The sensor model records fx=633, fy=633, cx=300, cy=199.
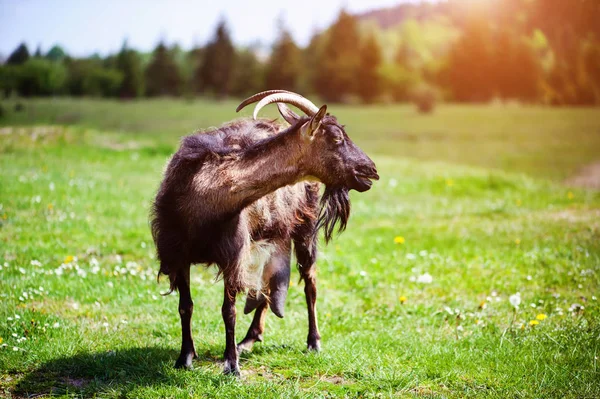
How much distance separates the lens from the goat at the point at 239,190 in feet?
16.8

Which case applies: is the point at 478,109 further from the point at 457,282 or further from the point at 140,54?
the point at 457,282

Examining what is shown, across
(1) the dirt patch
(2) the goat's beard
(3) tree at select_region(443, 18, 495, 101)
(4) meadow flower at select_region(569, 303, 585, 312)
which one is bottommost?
(4) meadow flower at select_region(569, 303, 585, 312)

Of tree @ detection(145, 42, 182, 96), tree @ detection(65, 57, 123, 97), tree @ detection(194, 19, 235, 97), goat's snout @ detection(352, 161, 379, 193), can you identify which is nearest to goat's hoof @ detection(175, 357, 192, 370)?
goat's snout @ detection(352, 161, 379, 193)

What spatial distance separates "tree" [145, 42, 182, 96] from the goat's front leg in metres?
Answer: 24.4

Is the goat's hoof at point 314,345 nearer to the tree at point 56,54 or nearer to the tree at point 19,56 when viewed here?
the tree at point 19,56

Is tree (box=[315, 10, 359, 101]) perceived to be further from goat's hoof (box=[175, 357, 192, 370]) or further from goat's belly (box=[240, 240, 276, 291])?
goat's hoof (box=[175, 357, 192, 370])

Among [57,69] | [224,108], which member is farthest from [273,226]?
[224,108]

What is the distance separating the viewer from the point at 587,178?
19.0 m

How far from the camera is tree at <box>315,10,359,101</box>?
48031 millimetres

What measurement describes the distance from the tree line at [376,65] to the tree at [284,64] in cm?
9

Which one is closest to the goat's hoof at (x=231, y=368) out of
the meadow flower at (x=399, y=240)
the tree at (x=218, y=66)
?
the meadow flower at (x=399, y=240)

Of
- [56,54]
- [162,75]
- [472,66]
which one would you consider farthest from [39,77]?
[472,66]

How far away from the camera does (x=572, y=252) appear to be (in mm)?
8719

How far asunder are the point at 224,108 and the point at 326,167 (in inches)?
1188
